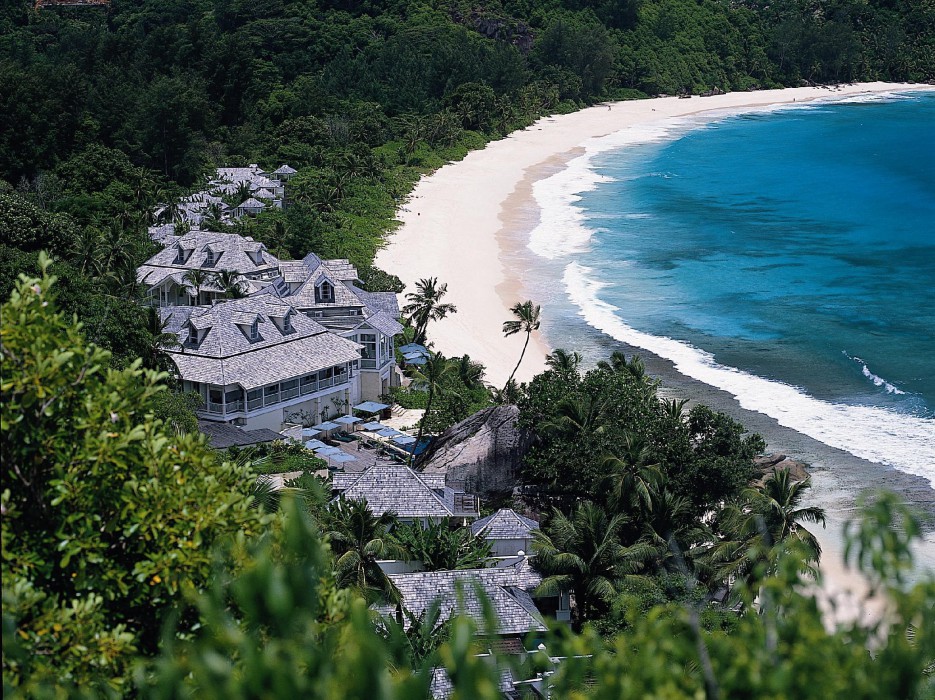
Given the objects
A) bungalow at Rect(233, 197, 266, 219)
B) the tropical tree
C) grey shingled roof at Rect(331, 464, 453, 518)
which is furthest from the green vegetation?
Answer: bungalow at Rect(233, 197, 266, 219)

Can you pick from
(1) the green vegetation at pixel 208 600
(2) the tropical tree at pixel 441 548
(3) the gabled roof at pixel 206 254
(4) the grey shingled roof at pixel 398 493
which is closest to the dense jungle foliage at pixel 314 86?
(3) the gabled roof at pixel 206 254

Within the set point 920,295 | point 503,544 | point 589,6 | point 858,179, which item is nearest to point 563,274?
point 920,295

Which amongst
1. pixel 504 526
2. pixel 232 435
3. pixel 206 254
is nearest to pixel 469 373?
pixel 232 435

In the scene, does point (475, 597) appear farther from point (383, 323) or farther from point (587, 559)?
point (383, 323)

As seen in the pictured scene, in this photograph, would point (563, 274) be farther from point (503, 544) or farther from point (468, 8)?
point (468, 8)

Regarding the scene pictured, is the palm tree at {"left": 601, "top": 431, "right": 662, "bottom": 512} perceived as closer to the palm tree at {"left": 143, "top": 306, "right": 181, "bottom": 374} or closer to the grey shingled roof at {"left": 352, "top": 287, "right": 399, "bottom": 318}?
the palm tree at {"left": 143, "top": 306, "right": 181, "bottom": 374}

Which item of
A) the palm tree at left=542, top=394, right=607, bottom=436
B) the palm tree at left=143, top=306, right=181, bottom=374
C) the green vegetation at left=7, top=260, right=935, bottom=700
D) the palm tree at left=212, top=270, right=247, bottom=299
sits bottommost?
the palm tree at left=212, top=270, right=247, bottom=299
